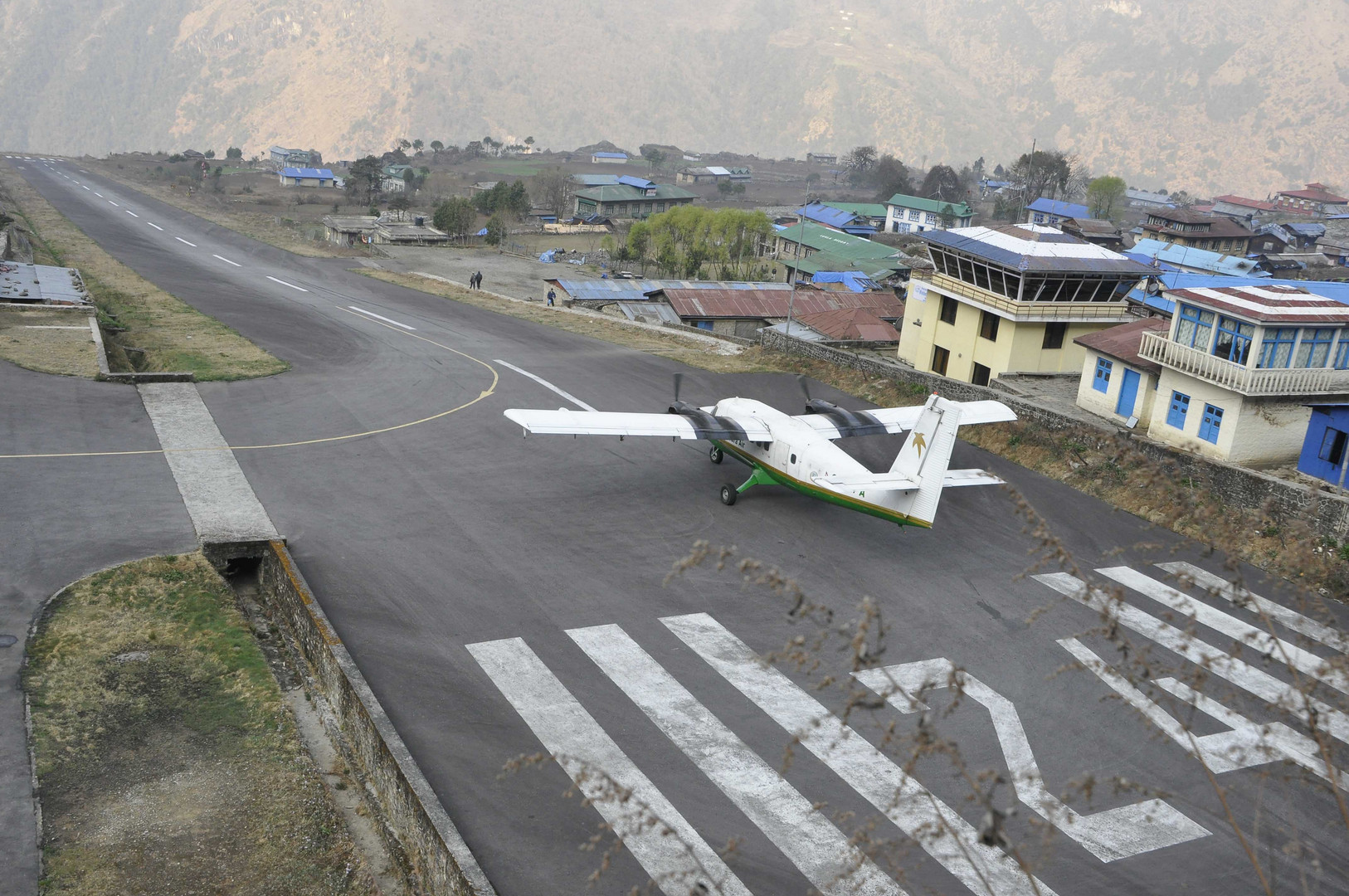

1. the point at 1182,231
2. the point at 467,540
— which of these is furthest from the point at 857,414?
the point at 1182,231

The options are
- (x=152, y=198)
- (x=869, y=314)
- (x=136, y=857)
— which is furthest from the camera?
(x=152, y=198)

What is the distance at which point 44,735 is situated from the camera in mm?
20484

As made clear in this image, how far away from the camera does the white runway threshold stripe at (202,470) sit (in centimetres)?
2991

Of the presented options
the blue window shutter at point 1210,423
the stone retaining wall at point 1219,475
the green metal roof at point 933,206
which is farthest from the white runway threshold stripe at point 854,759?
the green metal roof at point 933,206

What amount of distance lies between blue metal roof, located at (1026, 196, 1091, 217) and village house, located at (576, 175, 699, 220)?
65962 mm

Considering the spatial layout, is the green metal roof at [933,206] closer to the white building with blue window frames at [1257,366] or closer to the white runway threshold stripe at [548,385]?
the white runway threshold stripe at [548,385]

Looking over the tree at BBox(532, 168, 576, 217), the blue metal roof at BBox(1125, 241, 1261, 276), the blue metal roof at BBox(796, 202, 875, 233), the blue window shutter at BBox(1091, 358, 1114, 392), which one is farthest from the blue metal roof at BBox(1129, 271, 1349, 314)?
the tree at BBox(532, 168, 576, 217)

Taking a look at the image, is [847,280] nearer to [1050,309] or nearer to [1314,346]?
[1050,309]

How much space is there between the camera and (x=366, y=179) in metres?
171

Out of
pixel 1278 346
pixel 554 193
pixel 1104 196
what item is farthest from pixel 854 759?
pixel 1104 196

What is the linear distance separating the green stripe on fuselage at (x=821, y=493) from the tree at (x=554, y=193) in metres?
149

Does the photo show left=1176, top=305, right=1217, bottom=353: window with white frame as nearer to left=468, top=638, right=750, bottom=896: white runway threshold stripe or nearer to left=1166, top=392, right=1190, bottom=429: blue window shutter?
left=1166, top=392, right=1190, bottom=429: blue window shutter

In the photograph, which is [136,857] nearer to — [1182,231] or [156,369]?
[156,369]

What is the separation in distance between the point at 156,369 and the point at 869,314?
5806cm
